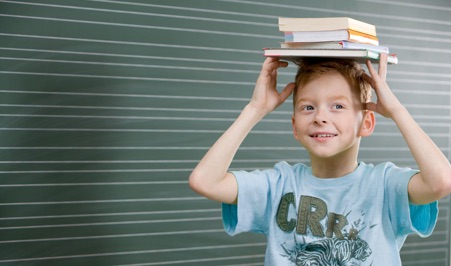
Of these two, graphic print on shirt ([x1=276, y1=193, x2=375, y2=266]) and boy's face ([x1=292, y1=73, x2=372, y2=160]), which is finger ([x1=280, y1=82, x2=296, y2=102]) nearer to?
boy's face ([x1=292, y1=73, x2=372, y2=160])

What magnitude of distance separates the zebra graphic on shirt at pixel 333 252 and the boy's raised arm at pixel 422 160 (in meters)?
0.20

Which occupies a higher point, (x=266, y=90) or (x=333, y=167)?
(x=266, y=90)

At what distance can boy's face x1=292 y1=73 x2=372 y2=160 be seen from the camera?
64.6 inches

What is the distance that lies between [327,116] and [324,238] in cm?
34

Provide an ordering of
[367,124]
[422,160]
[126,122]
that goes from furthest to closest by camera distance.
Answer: [126,122] < [367,124] < [422,160]

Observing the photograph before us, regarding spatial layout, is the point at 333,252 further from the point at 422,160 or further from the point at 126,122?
the point at 126,122

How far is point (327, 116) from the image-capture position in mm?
1643

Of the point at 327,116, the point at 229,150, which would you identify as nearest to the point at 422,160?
the point at 327,116

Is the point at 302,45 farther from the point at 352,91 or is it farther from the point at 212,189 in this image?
the point at 212,189

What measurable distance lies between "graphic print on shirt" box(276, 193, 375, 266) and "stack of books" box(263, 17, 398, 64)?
0.43m

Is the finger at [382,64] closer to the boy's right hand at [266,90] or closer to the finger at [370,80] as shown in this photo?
the finger at [370,80]

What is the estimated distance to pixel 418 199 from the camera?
5.19 ft

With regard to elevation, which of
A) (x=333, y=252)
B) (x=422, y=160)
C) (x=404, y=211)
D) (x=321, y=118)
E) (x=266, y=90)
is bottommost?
(x=333, y=252)

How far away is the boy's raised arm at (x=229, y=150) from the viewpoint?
5.58 ft
